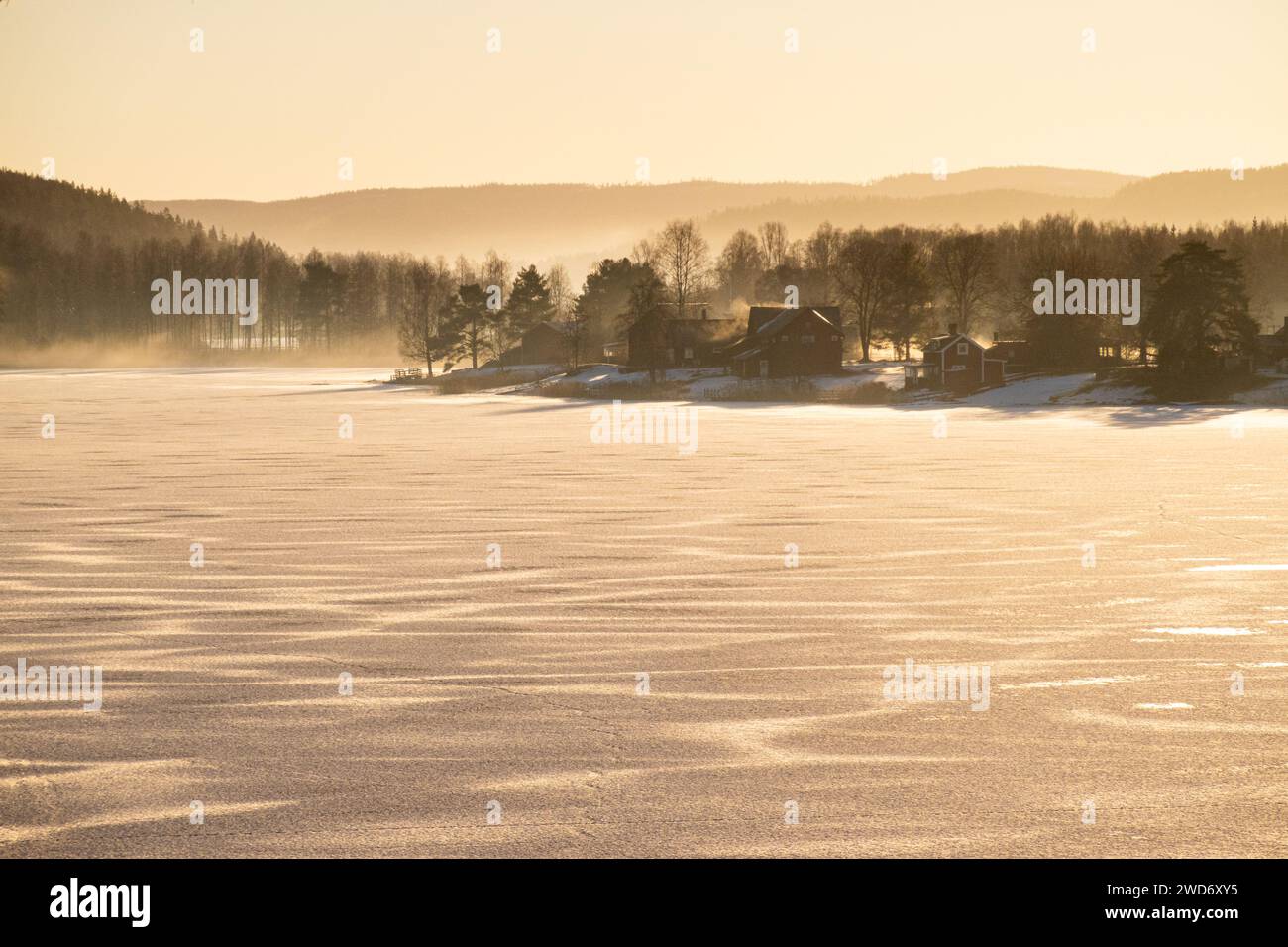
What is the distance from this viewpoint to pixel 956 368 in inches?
Answer: 3693

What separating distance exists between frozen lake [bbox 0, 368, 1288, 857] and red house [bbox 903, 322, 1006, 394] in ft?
209

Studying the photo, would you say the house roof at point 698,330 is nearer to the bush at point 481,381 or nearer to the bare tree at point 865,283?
the bush at point 481,381

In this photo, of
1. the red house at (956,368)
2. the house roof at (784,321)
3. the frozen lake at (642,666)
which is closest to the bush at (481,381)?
the house roof at (784,321)

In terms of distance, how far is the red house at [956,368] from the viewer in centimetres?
9175

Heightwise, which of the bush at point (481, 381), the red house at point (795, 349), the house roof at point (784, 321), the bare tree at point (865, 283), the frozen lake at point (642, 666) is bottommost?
the frozen lake at point (642, 666)

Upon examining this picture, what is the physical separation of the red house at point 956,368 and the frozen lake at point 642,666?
63593 mm

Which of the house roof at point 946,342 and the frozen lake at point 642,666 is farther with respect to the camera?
the house roof at point 946,342

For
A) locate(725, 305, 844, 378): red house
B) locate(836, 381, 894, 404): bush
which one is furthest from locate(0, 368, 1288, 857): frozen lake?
locate(725, 305, 844, 378): red house

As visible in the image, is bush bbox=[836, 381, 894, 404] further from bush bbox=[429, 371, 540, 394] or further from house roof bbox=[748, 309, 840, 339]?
bush bbox=[429, 371, 540, 394]

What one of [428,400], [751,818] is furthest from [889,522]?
[428,400]

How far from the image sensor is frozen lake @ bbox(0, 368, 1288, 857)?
8.32 meters

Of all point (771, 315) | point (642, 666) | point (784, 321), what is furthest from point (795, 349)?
point (642, 666)
